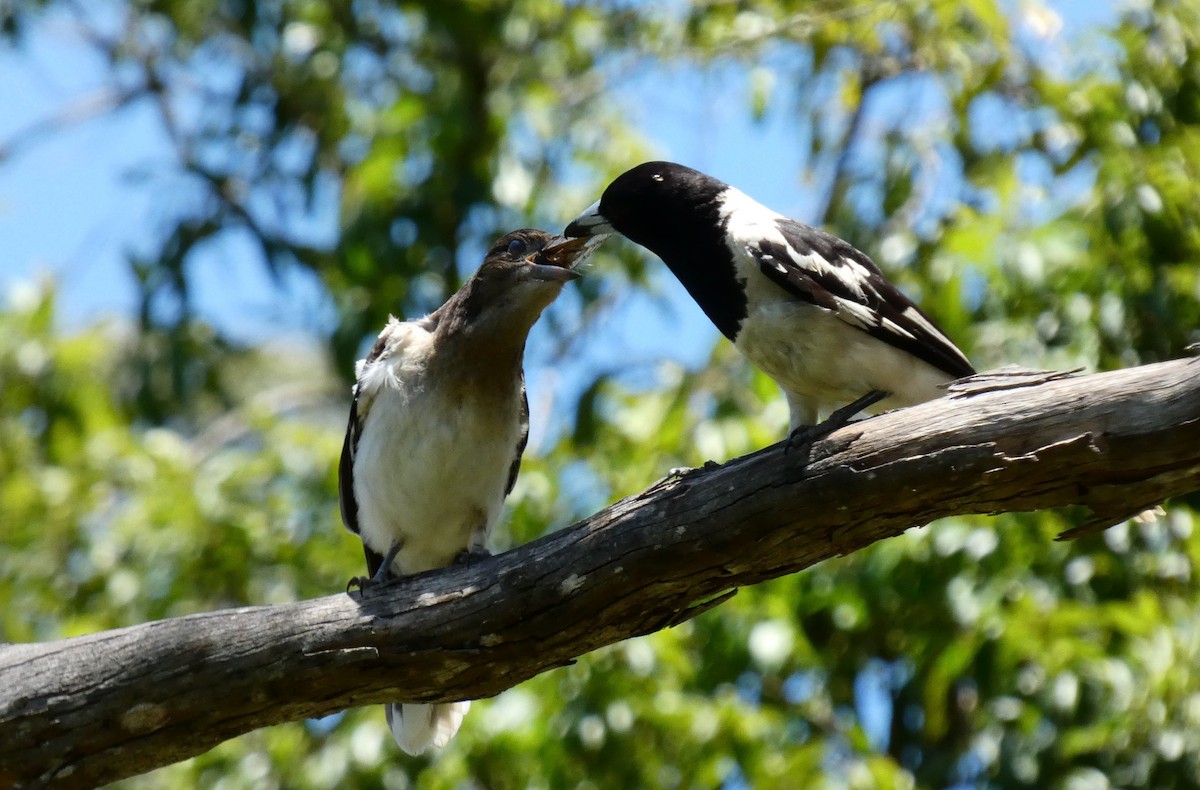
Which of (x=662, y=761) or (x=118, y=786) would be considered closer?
(x=662, y=761)

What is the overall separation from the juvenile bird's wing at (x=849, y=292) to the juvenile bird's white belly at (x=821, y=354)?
4 centimetres

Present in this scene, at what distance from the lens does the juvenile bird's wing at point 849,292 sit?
414cm

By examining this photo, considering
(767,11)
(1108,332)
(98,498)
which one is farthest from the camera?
(98,498)

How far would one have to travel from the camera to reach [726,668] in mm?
5703

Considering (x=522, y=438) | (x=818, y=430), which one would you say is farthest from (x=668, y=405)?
(x=818, y=430)

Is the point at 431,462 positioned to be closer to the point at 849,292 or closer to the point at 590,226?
the point at 590,226

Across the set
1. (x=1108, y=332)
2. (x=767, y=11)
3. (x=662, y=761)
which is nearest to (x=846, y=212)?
(x=767, y=11)

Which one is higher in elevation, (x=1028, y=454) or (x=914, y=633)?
(x=1028, y=454)

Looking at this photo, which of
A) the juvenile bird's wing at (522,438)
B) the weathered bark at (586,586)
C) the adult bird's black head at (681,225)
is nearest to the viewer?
the weathered bark at (586,586)

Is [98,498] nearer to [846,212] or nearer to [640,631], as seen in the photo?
[846,212]

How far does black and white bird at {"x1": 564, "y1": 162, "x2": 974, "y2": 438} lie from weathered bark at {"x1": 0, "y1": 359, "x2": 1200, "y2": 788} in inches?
18.5

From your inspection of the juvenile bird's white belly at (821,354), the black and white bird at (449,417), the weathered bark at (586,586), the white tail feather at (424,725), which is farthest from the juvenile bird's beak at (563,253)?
the white tail feather at (424,725)

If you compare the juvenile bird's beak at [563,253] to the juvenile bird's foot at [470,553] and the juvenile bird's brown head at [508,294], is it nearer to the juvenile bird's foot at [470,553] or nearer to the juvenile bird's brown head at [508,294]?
the juvenile bird's brown head at [508,294]

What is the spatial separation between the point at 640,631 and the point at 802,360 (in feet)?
3.14
